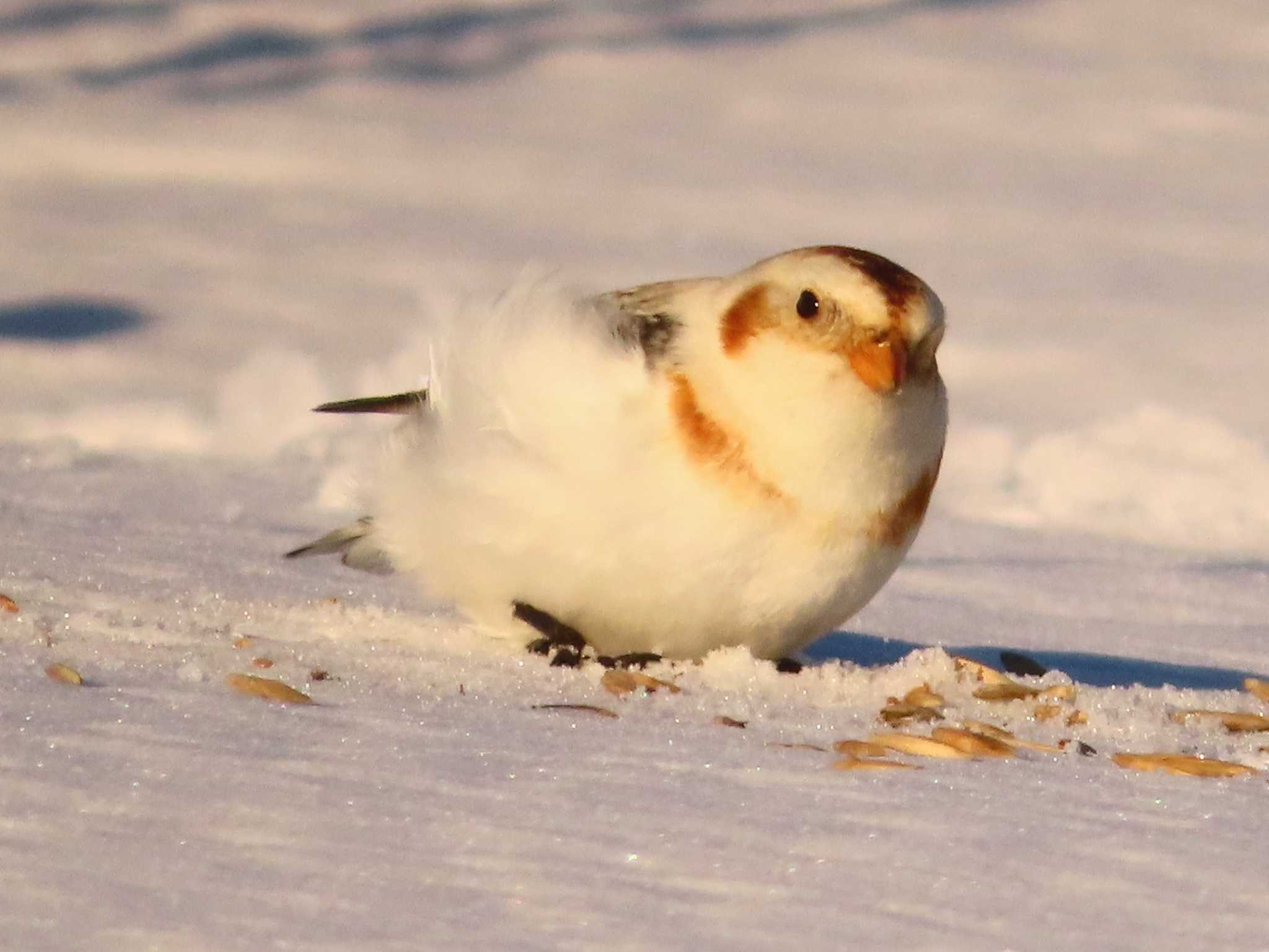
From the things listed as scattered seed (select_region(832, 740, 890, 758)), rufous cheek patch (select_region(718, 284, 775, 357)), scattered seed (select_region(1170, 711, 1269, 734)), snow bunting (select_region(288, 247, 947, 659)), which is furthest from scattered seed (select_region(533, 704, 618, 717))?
scattered seed (select_region(1170, 711, 1269, 734))

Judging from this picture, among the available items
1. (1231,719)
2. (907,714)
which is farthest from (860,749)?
(1231,719)

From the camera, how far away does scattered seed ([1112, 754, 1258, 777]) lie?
3.06m

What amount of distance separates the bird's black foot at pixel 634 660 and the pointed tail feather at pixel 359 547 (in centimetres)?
58

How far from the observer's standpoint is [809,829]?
101 inches

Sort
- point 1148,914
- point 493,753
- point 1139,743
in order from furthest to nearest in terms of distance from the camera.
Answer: point 1139,743
point 493,753
point 1148,914

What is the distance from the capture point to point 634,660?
355 cm

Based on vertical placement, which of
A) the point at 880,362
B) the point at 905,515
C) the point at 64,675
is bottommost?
the point at 64,675

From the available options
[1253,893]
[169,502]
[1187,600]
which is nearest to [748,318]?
[1253,893]

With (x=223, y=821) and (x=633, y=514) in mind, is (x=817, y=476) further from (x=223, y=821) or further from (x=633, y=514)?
(x=223, y=821)

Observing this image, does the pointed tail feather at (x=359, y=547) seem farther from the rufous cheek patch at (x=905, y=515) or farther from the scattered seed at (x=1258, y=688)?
the scattered seed at (x=1258, y=688)

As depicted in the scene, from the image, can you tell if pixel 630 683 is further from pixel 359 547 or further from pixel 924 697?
pixel 359 547

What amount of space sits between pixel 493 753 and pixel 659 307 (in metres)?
1.00

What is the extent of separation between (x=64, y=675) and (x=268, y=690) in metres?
0.30

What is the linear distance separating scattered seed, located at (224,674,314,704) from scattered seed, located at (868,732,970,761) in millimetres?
856
